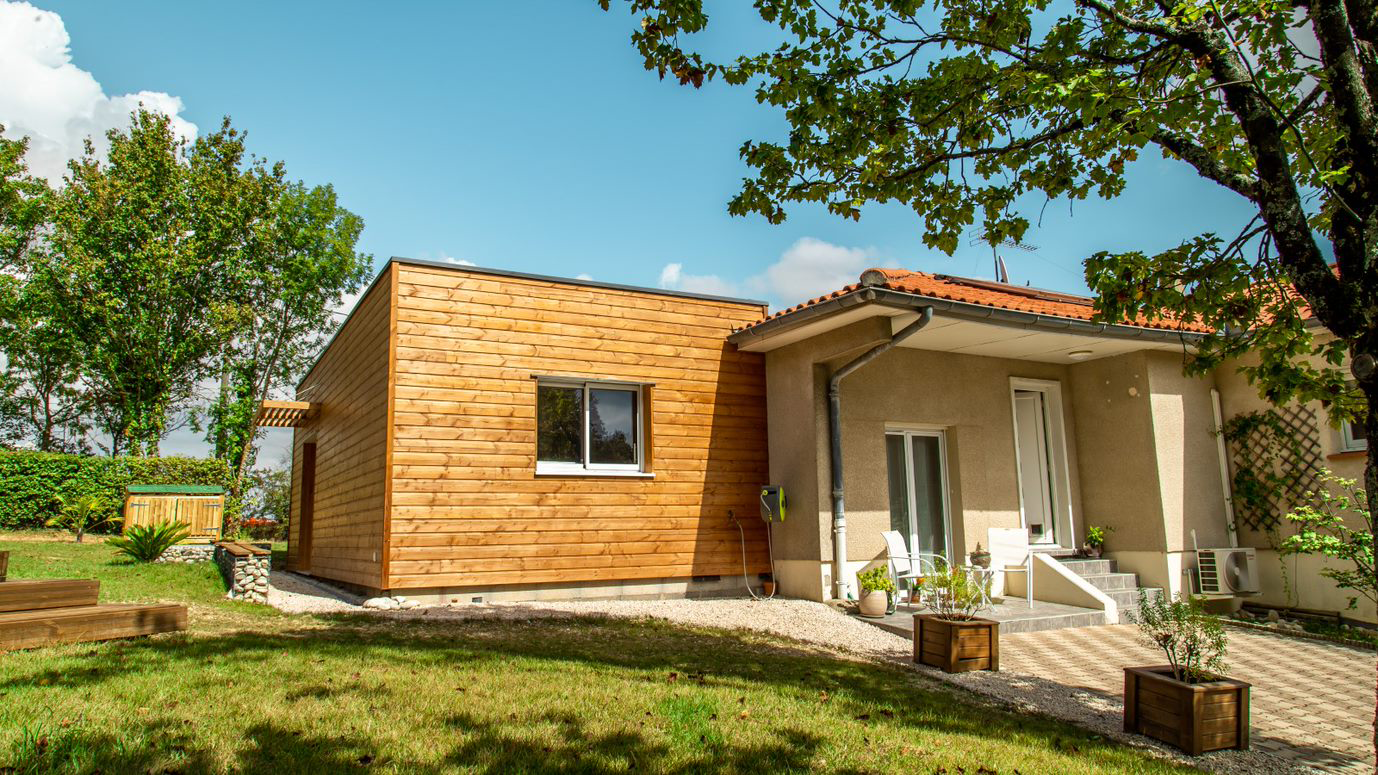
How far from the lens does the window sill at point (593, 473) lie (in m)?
9.33

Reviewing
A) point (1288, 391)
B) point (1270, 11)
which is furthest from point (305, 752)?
point (1270, 11)

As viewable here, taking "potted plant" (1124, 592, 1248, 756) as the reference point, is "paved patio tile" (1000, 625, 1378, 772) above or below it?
below

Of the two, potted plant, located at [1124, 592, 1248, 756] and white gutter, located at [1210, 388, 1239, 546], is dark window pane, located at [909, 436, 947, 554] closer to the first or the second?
white gutter, located at [1210, 388, 1239, 546]

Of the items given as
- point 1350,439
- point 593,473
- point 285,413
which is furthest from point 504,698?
point 285,413

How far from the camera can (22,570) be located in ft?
29.9

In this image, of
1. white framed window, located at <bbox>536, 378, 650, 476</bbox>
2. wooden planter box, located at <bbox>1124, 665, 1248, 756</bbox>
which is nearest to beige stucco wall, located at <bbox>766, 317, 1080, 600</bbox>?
white framed window, located at <bbox>536, 378, 650, 476</bbox>

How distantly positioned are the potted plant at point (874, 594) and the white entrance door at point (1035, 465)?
3.26 meters

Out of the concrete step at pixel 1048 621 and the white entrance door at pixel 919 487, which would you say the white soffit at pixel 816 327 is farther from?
the concrete step at pixel 1048 621

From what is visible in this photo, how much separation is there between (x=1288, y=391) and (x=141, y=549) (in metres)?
13.0

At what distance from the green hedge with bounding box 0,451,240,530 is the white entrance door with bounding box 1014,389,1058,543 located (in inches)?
757

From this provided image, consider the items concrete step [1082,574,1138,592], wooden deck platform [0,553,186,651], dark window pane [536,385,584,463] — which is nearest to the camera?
wooden deck platform [0,553,186,651]

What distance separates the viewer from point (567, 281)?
9672mm

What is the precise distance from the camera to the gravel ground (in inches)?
180

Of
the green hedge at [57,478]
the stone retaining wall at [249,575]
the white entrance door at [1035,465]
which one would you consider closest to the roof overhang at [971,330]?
the white entrance door at [1035,465]
